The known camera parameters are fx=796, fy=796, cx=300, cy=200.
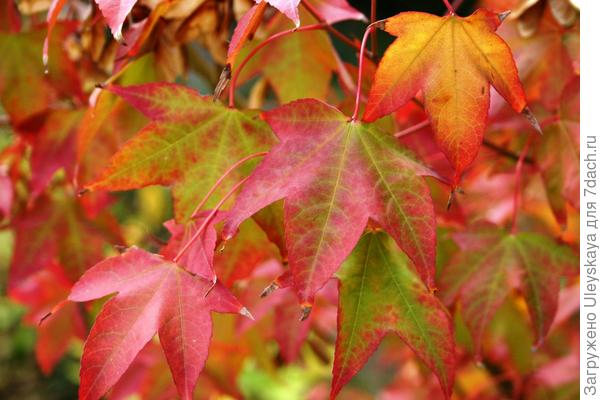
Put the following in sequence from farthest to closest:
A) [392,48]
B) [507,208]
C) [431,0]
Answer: [431,0], [507,208], [392,48]

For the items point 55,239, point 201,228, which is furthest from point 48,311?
point 201,228

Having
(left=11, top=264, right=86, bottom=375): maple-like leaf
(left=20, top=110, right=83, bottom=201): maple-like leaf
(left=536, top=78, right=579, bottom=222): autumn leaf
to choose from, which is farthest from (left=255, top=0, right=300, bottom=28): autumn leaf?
(left=11, top=264, right=86, bottom=375): maple-like leaf

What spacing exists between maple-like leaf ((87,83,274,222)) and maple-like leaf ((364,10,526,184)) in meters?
0.17

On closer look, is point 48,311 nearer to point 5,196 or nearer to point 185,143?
point 5,196

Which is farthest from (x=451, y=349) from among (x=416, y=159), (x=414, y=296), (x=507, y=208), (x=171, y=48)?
(x=507, y=208)

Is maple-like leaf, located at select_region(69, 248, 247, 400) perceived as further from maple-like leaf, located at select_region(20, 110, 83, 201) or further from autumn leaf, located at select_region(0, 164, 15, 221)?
autumn leaf, located at select_region(0, 164, 15, 221)

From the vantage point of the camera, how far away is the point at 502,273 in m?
0.92

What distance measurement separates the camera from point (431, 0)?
2.16 meters

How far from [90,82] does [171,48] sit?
0.63 feet

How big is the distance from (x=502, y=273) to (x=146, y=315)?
43 centimetres

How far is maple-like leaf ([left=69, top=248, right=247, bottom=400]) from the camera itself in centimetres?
66

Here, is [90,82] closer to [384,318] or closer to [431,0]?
[384,318]

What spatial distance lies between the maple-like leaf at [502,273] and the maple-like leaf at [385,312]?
0.18 metres
